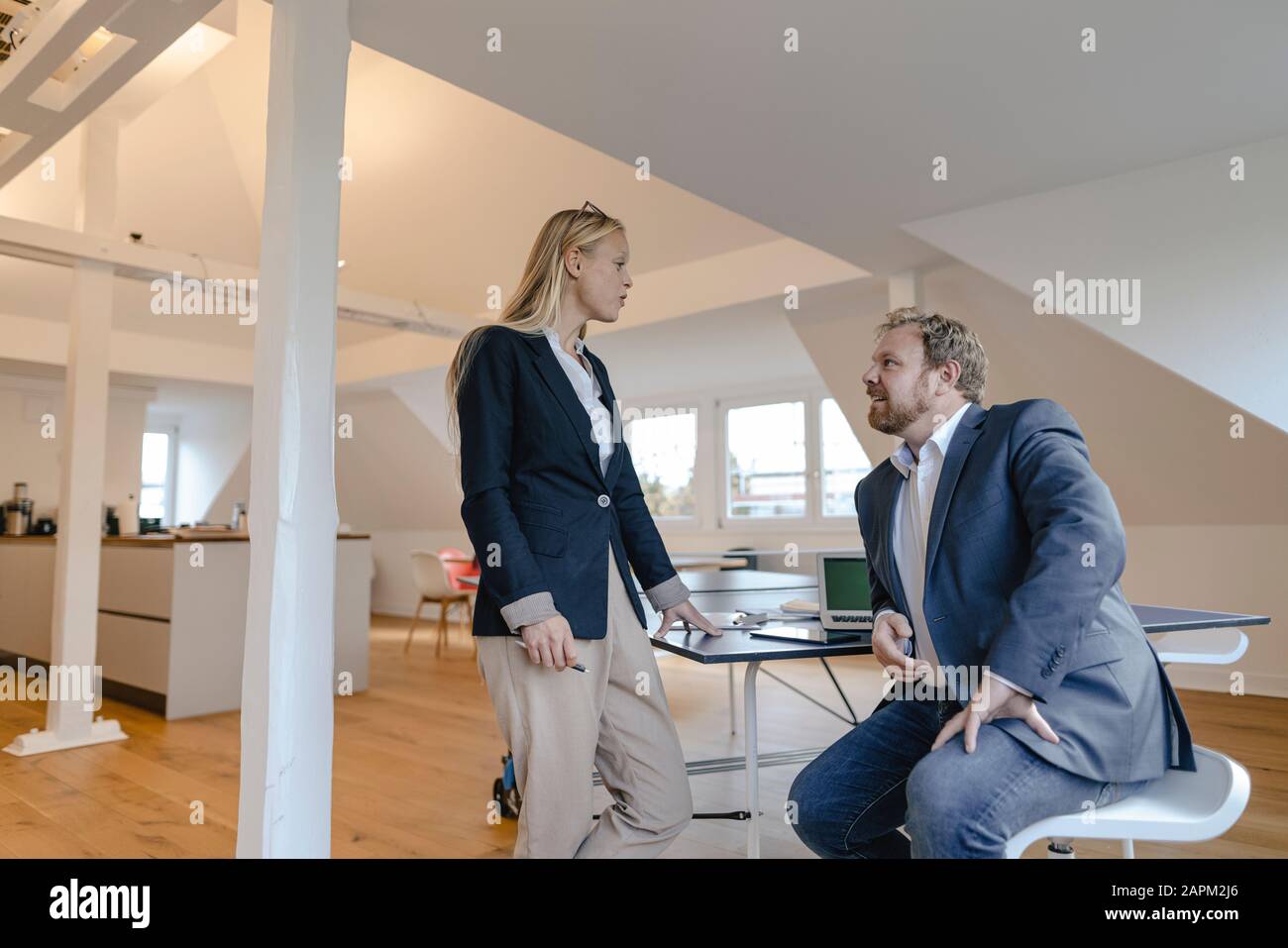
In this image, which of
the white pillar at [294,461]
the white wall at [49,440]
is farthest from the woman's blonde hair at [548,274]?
the white wall at [49,440]

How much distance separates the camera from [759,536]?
25.4ft

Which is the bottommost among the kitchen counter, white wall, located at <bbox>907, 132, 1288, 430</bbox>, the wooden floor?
the wooden floor

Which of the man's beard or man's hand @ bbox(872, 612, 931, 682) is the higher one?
the man's beard

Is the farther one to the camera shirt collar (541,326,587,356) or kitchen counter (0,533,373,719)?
kitchen counter (0,533,373,719)

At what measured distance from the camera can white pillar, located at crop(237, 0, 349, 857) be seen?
6.63ft

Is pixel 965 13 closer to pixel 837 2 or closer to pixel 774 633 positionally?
pixel 837 2

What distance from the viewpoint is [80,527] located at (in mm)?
4176

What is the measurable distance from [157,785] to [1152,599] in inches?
214

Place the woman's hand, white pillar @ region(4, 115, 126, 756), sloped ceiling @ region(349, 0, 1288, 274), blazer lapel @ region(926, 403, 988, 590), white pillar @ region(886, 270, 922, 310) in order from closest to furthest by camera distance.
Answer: the woman's hand, blazer lapel @ region(926, 403, 988, 590), sloped ceiling @ region(349, 0, 1288, 274), white pillar @ region(4, 115, 126, 756), white pillar @ region(886, 270, 922, 310)

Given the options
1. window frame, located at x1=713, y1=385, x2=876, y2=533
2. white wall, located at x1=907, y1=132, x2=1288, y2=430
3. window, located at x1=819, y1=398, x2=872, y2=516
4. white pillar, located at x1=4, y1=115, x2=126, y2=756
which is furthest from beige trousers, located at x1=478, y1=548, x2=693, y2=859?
window, located at x1=819, y1=398, x2=872, y2=516

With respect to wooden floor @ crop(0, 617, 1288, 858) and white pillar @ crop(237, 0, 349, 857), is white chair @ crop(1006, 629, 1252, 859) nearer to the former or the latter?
wooden floor @ crop(0, 617, 1288, 858)

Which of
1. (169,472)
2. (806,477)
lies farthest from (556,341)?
(169,472)

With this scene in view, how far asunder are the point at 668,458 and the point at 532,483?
7.19 meters
